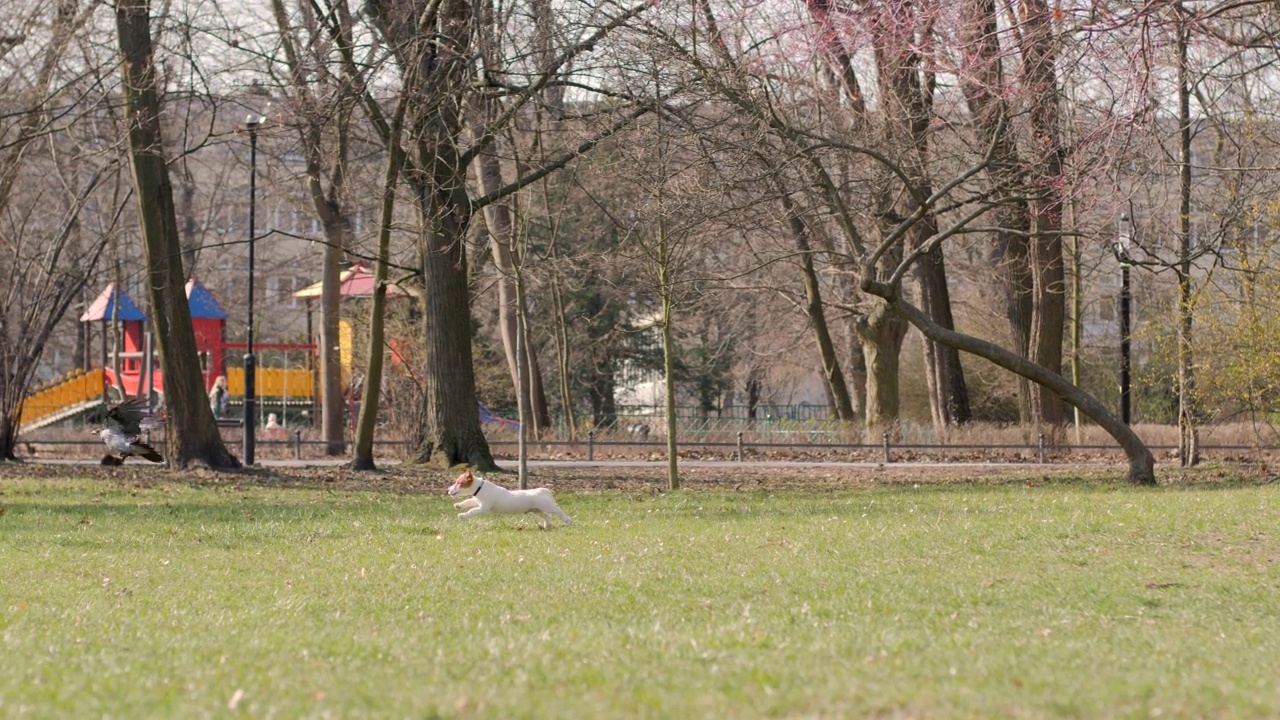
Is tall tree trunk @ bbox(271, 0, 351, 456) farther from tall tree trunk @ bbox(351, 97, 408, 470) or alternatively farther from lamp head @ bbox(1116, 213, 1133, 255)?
lamp head @ bbox(1116, 213, 1133, 255)

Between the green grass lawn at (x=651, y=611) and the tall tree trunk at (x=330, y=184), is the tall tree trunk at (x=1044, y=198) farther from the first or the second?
the tall tree trunk at (x=330, y=184)

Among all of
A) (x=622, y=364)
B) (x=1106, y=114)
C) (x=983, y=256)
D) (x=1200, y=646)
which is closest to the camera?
(x=1200, y=646)

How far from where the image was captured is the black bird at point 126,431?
2498cm

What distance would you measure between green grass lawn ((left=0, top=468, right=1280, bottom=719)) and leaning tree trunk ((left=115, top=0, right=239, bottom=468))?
267 inches

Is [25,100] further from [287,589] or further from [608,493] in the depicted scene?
[287,589]

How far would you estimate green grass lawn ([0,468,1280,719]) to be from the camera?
21.3 feet

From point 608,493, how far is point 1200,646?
14.5 metres

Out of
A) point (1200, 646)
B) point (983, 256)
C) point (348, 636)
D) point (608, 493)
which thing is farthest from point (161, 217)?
point (983, 256)

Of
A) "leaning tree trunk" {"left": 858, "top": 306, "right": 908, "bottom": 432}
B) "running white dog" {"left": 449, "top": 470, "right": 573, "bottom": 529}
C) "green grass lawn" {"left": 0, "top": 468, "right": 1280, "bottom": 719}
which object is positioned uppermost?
"leaning tree trunk" {"left": 858, "top": 306, "right": 908, "bottom": 432}

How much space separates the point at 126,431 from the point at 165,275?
2836 mm

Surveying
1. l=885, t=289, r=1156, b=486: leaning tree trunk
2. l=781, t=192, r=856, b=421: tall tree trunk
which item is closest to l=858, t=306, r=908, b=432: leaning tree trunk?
l=781, t=192, r=856, b=421: tall tree trunk

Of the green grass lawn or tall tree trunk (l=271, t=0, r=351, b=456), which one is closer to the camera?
the green grass lawn

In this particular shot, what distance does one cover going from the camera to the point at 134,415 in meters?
26.2

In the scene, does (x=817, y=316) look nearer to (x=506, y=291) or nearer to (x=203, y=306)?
(x=506, y=291)
